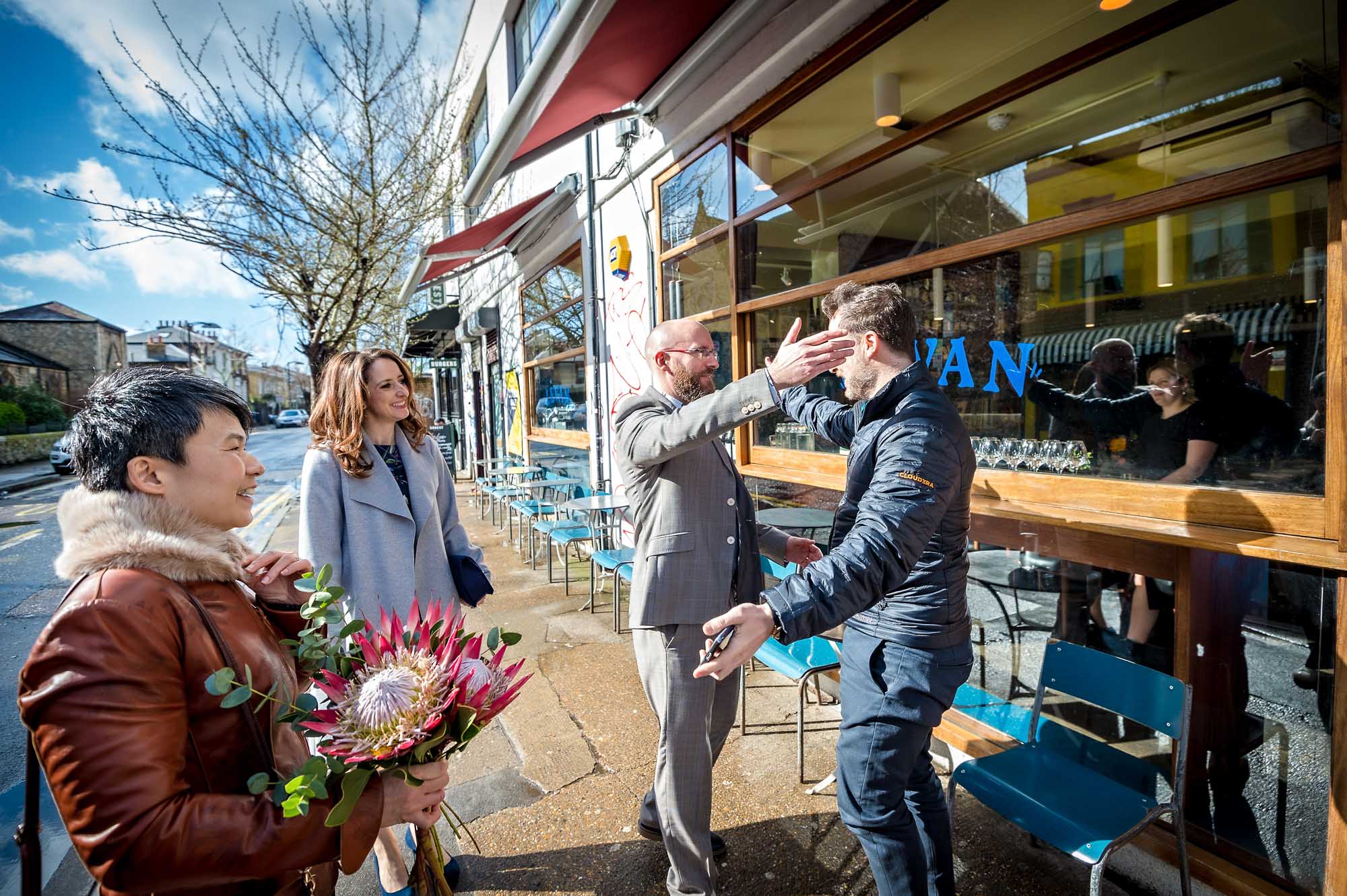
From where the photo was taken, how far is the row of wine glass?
2.49 meters

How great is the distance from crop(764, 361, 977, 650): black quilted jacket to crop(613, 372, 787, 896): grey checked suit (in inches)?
15.5

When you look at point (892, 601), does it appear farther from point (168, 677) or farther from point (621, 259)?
point (621, 259)

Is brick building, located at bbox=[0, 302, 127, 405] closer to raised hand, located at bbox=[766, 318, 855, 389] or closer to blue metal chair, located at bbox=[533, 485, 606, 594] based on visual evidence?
blue metal chair, located at bbox=[533, 485, 606, 594]

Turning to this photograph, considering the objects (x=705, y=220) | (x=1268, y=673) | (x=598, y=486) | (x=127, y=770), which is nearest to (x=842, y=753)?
(x=1268, y=673)

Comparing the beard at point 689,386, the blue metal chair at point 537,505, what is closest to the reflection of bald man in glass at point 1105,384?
the beard at point 689,386

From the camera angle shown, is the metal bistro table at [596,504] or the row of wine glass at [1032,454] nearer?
the row of wine glass at [1032,454]

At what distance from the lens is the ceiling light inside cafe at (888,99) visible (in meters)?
3.19

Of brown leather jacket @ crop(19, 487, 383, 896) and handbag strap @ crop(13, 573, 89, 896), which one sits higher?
brown leather jacket @ crop(19, 487, 383, 896)

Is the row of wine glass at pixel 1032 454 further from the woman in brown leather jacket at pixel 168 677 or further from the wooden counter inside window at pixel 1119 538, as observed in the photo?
the woman in brown leather jacket at pixel 168 677

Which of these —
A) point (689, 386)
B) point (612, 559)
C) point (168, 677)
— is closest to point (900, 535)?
point (689, 386)

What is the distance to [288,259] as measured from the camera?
7523 mm

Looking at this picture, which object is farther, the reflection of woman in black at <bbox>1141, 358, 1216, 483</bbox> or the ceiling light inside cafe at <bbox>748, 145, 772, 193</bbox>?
the ceiling light inside cafe at <bbox>748, 145, 772, 193</bbox>

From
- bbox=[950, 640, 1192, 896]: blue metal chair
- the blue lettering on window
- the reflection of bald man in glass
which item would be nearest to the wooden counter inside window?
the reflection of bald man in glass

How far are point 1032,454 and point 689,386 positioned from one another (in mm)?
1550
